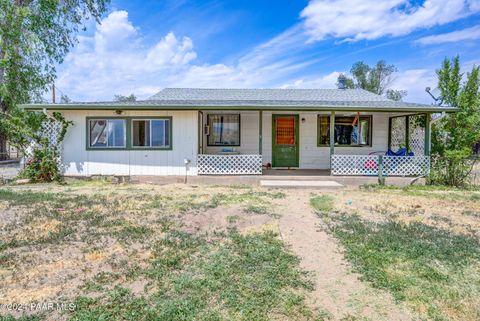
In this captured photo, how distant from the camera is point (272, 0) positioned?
14.6 meters

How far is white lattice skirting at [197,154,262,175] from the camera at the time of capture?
10484 millimetres

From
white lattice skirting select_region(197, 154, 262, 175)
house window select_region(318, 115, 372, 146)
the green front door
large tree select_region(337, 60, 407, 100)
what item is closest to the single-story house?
white lattice skirting select_region(197, 154, 262, 175)

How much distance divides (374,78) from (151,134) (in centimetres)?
3837

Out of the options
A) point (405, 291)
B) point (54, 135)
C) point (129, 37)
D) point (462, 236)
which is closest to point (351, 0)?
point (462, 236)

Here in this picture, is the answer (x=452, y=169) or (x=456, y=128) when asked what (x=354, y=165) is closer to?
(x=452, y=169)

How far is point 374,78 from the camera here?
135ft

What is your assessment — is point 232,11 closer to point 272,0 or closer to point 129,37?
point 272,0

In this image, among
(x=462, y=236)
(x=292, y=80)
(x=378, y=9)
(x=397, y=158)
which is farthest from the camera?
(x=292, y=80)

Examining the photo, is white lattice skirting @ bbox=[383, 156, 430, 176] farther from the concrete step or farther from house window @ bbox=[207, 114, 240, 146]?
house window @ bbox=[207, 114, 240, 146]

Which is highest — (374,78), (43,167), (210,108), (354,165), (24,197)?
(374,78)

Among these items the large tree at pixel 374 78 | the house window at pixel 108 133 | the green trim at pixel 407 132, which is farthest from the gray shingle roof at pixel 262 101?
the large tree at pixel 374 78

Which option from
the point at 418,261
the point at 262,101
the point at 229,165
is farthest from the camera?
the point at 262,101

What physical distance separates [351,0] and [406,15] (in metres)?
5.46

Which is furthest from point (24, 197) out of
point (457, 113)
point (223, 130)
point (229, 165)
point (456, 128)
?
point (457, 113)
